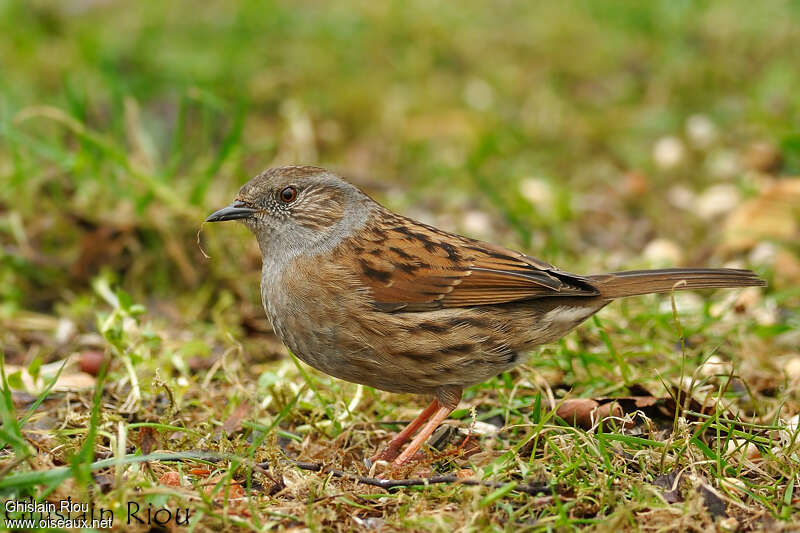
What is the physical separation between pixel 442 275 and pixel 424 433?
71cm

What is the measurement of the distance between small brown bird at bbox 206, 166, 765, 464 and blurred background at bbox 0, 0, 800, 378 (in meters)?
0.90

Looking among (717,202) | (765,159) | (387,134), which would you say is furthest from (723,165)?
(387,134)

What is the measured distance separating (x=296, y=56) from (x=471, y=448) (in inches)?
215

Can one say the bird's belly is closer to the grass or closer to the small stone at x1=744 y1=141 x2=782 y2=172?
the grass

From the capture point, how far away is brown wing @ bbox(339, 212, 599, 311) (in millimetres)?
4180

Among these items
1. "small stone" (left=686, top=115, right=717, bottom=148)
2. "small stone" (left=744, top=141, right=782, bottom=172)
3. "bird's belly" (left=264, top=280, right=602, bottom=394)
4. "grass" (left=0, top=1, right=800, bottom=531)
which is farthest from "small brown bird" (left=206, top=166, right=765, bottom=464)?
"small stone" (left=686, top=115, right=717, bottom=148)

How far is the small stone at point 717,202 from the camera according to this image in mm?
7141

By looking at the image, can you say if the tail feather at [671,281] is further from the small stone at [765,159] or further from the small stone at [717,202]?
the small stone at [765,159]

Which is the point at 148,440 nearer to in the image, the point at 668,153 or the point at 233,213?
the point at 233,213

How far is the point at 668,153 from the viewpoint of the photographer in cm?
788

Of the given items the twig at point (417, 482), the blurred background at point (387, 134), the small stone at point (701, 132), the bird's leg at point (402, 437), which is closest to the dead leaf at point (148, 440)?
the twig at point (417, 482)

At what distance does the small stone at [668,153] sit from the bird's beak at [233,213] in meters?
4.49

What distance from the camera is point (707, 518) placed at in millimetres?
3293

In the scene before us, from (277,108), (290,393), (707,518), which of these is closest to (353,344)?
(290,393)
